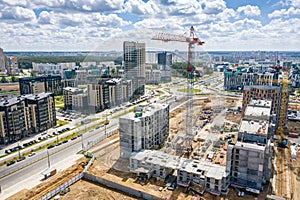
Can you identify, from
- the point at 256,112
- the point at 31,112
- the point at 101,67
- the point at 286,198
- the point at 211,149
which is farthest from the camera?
the point at 101,67

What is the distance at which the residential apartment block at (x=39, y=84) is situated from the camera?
130 feet

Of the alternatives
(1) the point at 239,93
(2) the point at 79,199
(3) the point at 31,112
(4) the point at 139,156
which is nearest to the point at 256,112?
(4) the point at 139,156

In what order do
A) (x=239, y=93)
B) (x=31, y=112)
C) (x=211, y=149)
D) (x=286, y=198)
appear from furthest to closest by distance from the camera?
(x=239, y=93), (x=31, y=112), (x=211, y=149), (x=286, y=198)

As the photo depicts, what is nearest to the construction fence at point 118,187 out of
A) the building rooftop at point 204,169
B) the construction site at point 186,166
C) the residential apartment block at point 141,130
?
the construction site at point 186,166

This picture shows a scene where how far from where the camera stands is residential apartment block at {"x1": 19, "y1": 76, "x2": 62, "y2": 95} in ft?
130

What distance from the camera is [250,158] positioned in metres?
14.6

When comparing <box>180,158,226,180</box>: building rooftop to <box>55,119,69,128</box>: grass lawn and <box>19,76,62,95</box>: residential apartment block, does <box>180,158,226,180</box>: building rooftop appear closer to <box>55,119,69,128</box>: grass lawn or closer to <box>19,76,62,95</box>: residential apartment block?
<box>55,119,69,128</box>: grass lawn

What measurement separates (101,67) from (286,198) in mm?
22091

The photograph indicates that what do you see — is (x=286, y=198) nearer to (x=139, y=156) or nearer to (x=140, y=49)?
(x=139, y=156)

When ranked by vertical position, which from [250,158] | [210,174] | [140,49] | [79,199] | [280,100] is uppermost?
[140,49]

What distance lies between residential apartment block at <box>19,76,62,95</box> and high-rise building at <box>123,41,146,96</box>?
18.8 metres

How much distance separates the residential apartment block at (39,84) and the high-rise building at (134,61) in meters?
18.8

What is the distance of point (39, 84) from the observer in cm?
4094

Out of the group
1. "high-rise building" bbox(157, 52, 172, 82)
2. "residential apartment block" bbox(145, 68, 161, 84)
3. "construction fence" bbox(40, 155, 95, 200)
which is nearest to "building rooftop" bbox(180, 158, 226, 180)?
"construction fence" bbox(40, 155, 95, 200)
